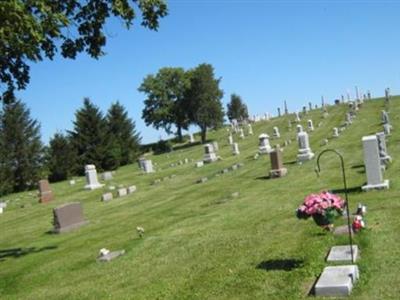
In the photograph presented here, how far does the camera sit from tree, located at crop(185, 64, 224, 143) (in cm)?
7862

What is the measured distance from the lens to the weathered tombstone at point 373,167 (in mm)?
17641

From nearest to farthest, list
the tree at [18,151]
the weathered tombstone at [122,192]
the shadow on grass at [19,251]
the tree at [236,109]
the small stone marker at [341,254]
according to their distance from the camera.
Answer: the small stone marker at [341,254]
the shadow on grass at [19,251]
the weathered tombstone at [122,192]
the tree at [18,151]
the tree at [236,109]

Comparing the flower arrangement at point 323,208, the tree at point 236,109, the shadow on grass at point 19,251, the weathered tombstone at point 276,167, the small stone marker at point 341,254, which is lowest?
the shadow on grass at point 19,251

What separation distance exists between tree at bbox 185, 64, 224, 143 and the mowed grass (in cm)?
5059

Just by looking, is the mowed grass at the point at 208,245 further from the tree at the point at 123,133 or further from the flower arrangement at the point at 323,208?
the tree at the point at 123,133

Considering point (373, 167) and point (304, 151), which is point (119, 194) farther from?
point (373, 167)

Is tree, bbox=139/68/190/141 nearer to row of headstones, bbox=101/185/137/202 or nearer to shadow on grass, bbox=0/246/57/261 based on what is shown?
row of headstones, bbox=101/185/137/202

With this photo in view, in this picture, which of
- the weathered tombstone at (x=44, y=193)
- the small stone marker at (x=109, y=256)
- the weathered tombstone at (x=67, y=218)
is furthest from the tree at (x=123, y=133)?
the small stone marker at (x=109, y=256)

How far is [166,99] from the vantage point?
3356 inches

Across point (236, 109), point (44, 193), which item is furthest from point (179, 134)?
point (44, 193)

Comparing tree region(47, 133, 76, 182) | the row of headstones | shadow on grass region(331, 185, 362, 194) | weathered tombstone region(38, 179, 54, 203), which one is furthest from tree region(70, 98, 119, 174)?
shadow on grass region(331, 185, 362, 194)

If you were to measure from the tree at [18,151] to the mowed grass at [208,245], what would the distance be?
2803 centimetres

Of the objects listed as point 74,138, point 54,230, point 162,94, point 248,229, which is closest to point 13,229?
point 54,230

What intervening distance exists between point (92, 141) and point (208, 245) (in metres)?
48.8
